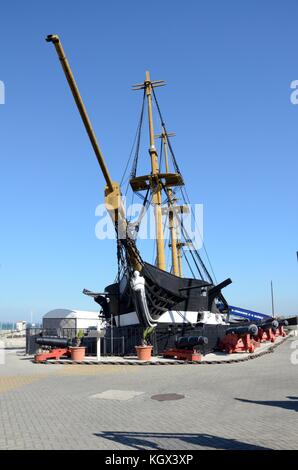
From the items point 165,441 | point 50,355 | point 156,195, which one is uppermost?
point 156,195

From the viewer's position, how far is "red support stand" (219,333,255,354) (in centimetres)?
2325

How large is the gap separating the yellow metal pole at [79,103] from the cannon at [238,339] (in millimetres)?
10202

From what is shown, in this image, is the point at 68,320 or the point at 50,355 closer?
the point at 50,355

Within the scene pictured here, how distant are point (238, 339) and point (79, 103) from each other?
48.7 feet

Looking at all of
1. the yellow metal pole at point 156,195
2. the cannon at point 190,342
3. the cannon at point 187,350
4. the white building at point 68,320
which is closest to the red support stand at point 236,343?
the cannon at point 187,350

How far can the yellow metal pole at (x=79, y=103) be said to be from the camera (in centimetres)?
1542

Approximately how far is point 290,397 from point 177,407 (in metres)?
3.05

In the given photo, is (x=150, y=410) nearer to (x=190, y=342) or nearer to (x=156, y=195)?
(x=190, y=342)

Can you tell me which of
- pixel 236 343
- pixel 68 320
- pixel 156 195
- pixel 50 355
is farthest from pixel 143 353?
pixel 68 320

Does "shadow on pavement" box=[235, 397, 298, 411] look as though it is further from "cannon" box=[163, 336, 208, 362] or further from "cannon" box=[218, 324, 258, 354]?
"cannon" box=[218, 324, 258, 354]

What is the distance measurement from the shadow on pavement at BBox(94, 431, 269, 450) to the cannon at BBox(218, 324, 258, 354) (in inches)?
639

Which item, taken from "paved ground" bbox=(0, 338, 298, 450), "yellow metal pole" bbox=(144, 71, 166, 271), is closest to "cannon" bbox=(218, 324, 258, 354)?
"paved ground" bbox=(0, 338, 298, 450)

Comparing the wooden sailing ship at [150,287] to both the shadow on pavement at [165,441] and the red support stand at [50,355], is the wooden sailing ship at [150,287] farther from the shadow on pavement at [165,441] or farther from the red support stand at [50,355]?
the shadow on pavement at [165,441]

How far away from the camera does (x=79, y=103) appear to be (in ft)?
59.4
